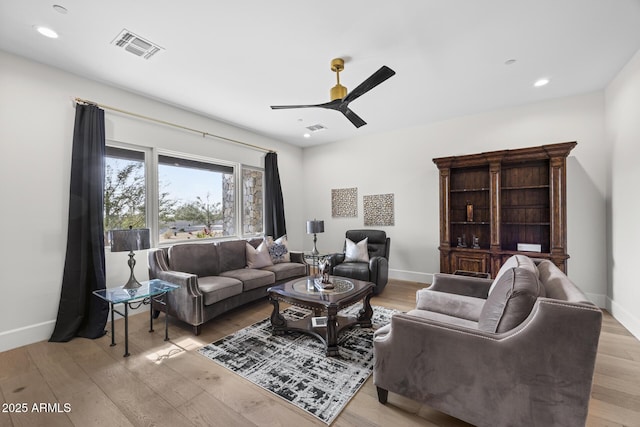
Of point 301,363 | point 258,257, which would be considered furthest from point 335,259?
point 301,363

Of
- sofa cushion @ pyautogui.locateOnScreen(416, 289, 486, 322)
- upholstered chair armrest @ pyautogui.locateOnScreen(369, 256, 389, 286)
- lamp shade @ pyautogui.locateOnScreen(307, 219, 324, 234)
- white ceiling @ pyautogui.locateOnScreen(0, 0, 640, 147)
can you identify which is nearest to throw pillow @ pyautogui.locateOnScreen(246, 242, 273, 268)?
lamp shade @ pyautogui.locateOnScreen(307, 219, 324, 234)

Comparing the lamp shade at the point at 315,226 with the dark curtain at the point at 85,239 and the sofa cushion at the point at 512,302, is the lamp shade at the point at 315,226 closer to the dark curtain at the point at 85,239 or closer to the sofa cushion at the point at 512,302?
the dark curtain at the point at 85,239

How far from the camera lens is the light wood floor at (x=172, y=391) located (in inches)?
67.1

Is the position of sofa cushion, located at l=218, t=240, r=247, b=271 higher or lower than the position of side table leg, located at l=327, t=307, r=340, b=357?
higher

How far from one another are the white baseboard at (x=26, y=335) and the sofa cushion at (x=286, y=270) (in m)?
2.43

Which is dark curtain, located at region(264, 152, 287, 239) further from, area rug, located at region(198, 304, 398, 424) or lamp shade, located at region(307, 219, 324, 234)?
Result: area rug, located at region(198, 304, 398, 424)

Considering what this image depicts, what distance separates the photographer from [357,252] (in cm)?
458

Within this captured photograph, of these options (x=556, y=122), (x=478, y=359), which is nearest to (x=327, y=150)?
(x=556, y=122)

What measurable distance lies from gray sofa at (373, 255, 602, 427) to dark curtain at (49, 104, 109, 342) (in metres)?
3.10

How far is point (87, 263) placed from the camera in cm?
298

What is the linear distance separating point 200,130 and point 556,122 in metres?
5.29

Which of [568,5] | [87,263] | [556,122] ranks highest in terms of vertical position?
[568,5]

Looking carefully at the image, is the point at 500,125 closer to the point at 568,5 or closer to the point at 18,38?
the point at 568,5

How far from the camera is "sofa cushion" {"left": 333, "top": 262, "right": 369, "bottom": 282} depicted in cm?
409
